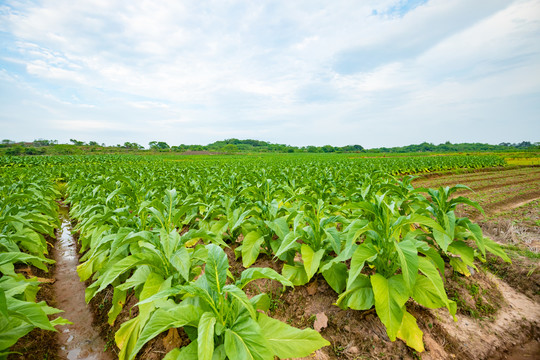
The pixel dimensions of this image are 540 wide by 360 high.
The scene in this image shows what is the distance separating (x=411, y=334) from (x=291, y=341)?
1.26 m

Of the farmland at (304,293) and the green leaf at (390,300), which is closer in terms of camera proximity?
the farmland at (304,293)

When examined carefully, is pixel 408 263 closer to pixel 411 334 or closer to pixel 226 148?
pixel 411 334

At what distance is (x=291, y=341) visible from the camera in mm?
1613

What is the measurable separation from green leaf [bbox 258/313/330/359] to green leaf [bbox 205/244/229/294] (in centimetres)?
50

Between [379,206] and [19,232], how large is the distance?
5.60 meters

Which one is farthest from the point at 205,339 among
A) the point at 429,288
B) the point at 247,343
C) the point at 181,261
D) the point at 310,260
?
the point at 429,288

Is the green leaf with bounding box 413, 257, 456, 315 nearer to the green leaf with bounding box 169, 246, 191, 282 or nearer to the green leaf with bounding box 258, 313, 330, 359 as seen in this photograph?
the green leaf with bounding box 258, 313, 330, 359

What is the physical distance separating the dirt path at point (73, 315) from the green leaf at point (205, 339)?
6.47 ft

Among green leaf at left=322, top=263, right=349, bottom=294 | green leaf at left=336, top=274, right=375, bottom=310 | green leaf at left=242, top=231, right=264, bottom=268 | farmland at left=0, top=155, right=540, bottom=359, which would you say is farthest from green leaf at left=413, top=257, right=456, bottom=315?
green leaf at left=242, top=231, right=264, bottom=268

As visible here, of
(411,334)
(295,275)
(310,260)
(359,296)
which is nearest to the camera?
(411,334)

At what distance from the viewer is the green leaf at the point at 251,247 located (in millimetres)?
3109

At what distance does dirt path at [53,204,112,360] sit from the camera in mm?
2552

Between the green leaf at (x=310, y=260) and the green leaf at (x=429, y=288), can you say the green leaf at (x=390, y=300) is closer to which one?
the green leaf at (x=429, y=288)

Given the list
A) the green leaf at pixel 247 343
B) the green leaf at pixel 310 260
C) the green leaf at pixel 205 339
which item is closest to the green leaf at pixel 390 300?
the green leaf at pixel 310 260
